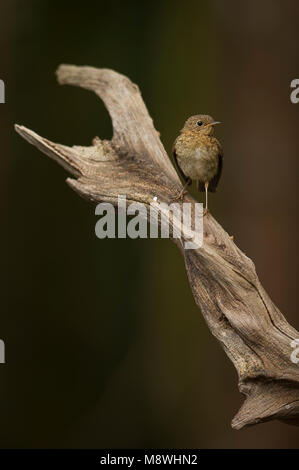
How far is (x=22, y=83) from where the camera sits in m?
3.90

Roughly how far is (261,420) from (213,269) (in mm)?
524

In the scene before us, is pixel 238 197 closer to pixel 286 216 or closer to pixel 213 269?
pixel 286 216

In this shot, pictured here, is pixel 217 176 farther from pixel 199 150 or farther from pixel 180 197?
pixel 180 197

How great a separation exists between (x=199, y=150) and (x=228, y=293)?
0.68 metres

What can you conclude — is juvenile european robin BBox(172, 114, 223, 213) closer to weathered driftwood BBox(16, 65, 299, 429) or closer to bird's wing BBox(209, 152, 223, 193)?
bird's wing BBox(209, 152, 223, 193)

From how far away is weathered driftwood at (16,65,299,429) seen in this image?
6.93 ft

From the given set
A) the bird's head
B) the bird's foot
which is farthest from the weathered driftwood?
the bird's head

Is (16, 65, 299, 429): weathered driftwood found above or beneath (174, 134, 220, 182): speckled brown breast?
beneath

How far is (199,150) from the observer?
8.44ft

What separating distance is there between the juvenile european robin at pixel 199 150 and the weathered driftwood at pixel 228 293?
12 centimetres

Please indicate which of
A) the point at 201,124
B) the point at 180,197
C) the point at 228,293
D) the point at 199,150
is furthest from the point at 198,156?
the point at 228,293

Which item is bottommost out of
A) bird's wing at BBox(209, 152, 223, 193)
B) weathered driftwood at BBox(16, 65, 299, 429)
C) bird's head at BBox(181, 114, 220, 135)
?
weathered driftwood at BBox(16, 65, 299, 429)

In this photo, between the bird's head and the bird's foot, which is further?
the bird's head

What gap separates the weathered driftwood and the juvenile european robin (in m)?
0.12
